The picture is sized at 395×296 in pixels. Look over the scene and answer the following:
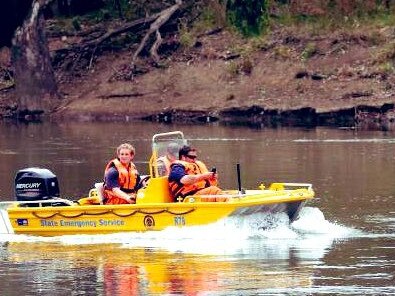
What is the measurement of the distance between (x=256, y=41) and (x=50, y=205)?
30516 millimetres

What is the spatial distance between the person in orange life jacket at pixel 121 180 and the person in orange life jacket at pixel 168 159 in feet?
1.20

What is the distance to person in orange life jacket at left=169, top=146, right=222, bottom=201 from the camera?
68.8ft

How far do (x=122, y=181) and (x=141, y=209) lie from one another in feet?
2.55

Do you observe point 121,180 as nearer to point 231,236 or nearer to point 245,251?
point 231,236

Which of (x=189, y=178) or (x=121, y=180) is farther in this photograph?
(x=121, y=180)

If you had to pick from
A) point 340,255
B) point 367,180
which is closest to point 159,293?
point 340,255

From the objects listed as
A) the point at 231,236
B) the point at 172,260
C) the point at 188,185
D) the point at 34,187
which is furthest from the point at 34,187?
→ the point at 172,260

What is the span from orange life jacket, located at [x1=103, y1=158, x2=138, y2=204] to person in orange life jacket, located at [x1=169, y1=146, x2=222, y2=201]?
666mm

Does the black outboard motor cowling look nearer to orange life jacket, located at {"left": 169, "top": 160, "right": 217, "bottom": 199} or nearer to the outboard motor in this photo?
the outboard motor

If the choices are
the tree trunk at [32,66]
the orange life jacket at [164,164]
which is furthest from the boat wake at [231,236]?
the tree trunk at [32,66]

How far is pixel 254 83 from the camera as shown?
161 ft

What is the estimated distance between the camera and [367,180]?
28.5 metres

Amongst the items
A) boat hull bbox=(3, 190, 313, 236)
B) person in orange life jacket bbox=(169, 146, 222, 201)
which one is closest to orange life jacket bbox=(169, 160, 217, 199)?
person in orange life jacket bbox=(169, 146, 222, 201)

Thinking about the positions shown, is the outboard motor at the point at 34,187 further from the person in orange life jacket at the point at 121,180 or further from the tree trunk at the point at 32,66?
the tree trunk at the point at 32,66
